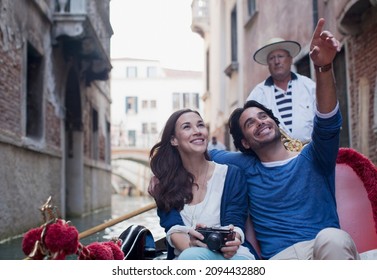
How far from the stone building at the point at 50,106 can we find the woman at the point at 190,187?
2639mm

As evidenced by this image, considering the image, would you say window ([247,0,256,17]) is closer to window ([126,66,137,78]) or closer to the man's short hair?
the man's short hair

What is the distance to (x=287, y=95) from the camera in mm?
2369

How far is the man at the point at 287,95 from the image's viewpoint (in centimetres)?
234

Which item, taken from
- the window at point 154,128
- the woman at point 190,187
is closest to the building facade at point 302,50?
the woman at point 190,187

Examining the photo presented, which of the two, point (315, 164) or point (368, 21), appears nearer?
point (315, 164)

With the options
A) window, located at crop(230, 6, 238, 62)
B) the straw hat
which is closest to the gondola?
the straw hat

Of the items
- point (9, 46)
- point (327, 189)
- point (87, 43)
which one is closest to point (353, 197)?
point (327, 189)

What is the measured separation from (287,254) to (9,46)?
10.9 ft

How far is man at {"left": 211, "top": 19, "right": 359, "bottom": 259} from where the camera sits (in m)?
1.56

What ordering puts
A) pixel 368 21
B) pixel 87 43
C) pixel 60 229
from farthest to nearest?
1. pixel 87 43
2. pixel 368 21
3. pixel 60 229

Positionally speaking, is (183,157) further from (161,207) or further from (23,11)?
(23,11)

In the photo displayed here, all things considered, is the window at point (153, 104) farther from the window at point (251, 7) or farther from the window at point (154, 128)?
the window at point (251, 7)

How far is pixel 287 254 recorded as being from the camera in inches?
61.2
